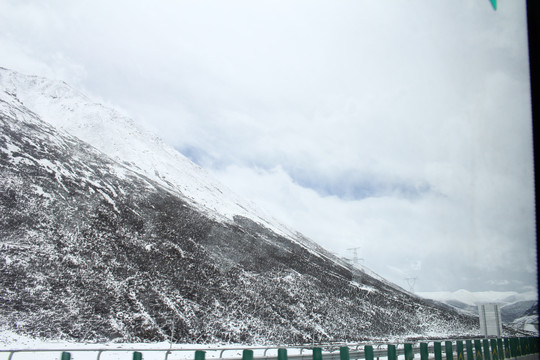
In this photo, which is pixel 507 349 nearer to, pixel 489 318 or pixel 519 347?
pixel 519 347

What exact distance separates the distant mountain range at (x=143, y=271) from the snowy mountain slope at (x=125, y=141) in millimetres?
14804

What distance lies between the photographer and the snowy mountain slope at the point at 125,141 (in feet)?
315

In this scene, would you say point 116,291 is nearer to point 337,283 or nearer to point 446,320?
point 337,283

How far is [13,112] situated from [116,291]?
52.3m

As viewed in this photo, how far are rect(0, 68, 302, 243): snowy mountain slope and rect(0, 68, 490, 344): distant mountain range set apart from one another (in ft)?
48.6

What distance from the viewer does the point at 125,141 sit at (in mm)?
114562

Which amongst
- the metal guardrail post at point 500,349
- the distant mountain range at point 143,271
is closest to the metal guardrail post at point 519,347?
the metal guardrail post at point 500,349

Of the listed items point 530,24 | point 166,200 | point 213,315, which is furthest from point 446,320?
point 530,24

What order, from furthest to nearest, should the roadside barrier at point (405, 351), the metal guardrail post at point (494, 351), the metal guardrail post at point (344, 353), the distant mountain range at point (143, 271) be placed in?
the distant mountain range at point (143, 271), the metal guardrail post at point (494, 351), the metal guardrail post at point (344, 353), the roadside barrier at point (405, 351)

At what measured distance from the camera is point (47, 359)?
21.2m

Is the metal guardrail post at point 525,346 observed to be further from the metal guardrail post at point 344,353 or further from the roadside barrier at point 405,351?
the metal guardrail post at point 344,353

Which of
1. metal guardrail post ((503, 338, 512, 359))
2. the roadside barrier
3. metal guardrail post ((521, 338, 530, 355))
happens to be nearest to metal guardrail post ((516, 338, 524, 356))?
the roadside barrier

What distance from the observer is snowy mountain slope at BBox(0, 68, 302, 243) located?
315 feet

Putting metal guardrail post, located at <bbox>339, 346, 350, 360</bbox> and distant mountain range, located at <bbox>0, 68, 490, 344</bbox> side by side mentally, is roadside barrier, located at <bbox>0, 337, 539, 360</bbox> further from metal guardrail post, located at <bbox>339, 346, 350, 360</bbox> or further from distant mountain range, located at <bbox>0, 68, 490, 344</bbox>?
distant mountain range, located at <bbox>0, 68, 490, 344</bbox>
